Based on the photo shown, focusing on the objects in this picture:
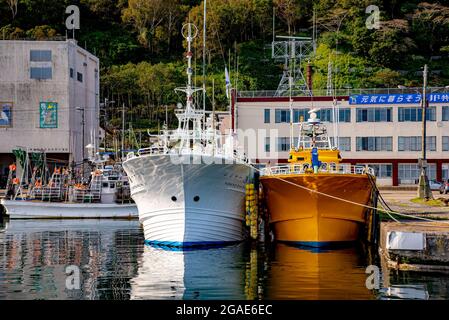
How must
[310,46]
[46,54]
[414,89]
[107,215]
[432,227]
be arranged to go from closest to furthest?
[432,227] → [107,215] → [414,89] → [46,54] → [310,46]

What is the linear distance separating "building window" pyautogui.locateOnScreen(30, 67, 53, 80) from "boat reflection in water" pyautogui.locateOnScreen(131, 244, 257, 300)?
4188 cm

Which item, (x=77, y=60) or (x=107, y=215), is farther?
(x=77, y=60)

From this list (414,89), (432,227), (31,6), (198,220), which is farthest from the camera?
(31,6)

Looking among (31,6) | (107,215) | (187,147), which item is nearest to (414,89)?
(107,215)

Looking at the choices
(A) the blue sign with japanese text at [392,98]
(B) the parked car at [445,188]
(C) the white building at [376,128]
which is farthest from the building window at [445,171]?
(B) the parked car at [445,188]

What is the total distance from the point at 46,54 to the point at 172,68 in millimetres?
30478

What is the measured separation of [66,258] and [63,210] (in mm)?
21524

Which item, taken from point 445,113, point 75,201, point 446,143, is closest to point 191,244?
point 75,201

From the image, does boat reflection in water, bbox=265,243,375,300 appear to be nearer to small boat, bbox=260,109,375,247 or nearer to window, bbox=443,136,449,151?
small boat, bbox=260,109,375,247

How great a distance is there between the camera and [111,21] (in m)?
116

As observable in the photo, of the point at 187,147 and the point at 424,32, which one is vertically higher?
the point at 424,32

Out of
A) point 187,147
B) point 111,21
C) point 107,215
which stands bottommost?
point 107,215

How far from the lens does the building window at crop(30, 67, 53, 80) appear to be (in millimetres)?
67438

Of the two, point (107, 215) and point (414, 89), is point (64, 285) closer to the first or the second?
point (107, 215)
